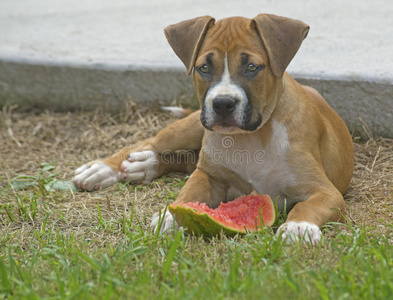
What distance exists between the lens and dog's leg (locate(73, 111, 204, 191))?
561 cm

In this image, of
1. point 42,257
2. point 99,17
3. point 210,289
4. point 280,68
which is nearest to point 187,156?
point 280,68

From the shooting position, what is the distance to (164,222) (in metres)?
4.25

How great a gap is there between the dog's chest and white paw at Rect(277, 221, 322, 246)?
655 millimetres

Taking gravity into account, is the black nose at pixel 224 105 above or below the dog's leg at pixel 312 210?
above

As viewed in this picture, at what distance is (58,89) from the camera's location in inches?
304

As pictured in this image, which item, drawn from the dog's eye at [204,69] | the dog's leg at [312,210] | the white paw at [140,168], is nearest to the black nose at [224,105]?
the dog's eye at [204,69]

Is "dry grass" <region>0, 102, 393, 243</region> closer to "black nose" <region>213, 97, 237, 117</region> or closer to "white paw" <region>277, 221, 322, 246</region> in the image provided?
"white paw" <region>277, 221, 322, 246</region>

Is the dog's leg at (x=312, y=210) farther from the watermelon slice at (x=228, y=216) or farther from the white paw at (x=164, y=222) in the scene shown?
the white paw at (x=164, y=222)

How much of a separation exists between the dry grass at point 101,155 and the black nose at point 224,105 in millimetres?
1032

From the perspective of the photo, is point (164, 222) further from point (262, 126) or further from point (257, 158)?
point (262, 126)

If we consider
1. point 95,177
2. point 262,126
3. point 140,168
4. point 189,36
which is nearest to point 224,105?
point 262,126

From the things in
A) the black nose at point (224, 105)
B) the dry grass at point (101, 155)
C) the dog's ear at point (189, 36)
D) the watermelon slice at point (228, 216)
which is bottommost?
the dry grass at point (101, 155)

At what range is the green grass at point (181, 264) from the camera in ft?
10.3

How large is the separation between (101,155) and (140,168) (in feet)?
3.27
